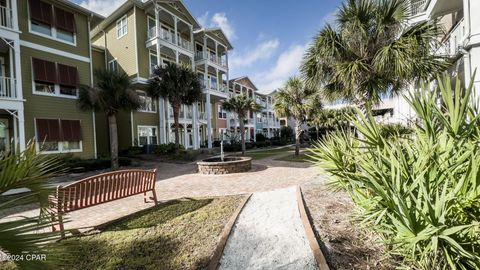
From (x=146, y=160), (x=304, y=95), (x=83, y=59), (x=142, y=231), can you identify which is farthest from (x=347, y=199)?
(x=83, y=59)

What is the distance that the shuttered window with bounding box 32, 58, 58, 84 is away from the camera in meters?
14.8

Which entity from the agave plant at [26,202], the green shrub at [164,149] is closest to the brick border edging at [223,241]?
the agave plant at [26,202]

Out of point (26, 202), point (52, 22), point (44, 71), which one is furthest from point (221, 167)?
point (52, 22)

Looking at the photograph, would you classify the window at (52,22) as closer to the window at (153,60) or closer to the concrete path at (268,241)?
the window at (153,60)

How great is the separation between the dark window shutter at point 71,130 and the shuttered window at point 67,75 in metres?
2.47

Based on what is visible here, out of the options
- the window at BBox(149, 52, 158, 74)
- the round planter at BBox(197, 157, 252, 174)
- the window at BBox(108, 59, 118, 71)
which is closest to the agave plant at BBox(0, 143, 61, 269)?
the round planter at BBox(197, 157, 252, 174)

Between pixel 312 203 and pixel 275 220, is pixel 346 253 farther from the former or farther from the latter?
pixel 312 203

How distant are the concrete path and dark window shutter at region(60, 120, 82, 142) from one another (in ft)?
48.6

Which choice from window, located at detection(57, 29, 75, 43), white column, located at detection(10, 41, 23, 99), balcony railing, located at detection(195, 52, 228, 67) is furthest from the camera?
balcony railing, located at detection(195, 52, 228, 67)

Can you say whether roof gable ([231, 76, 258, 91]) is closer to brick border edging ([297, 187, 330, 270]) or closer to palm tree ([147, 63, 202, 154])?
palm tree ([147, 63, 202, 154])

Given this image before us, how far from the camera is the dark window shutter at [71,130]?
15773 mm

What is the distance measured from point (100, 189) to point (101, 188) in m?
0.03

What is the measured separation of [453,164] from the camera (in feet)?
9.75

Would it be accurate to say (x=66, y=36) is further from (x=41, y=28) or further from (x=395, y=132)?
(x=395, y=132)
